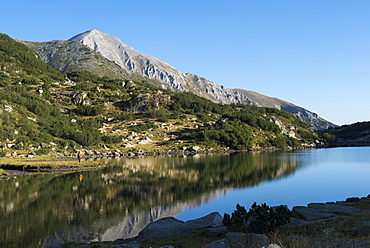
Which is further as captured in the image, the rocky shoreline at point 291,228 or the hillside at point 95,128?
the hillside at point 95,128

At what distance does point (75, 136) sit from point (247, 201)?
105m

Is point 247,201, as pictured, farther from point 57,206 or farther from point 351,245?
point 351,245

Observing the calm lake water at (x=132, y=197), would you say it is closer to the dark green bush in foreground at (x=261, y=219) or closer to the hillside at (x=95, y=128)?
the dark green bush in foreground at (x=261, y=219)

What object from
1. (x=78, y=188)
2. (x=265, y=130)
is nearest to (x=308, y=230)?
(x=78, y=188)

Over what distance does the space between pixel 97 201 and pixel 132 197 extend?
5.14 meters

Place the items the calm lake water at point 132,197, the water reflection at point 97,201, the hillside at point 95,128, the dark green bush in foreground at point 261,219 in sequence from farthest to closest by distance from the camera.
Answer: the hillside at point 95,128
the calm lake water at point 132,197
the water reflection at point 97,201
the dark green bush in foreground at point 261,219

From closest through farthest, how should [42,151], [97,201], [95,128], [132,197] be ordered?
[97,201], [132,197], [42,151], [95,128]

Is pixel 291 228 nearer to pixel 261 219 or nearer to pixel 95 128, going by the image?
pixel 261 219

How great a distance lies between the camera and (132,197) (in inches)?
1673

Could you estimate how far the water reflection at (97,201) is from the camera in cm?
2686

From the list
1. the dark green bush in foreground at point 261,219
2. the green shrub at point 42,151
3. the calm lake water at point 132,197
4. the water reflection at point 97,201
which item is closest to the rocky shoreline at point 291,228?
the dark green bush in foreground at point 261,219

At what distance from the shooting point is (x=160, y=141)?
154 metres

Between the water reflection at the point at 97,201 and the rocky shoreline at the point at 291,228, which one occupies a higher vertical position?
the rocky shoreline at the point at 291,228

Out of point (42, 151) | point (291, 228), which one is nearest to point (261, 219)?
point (291, 228)
